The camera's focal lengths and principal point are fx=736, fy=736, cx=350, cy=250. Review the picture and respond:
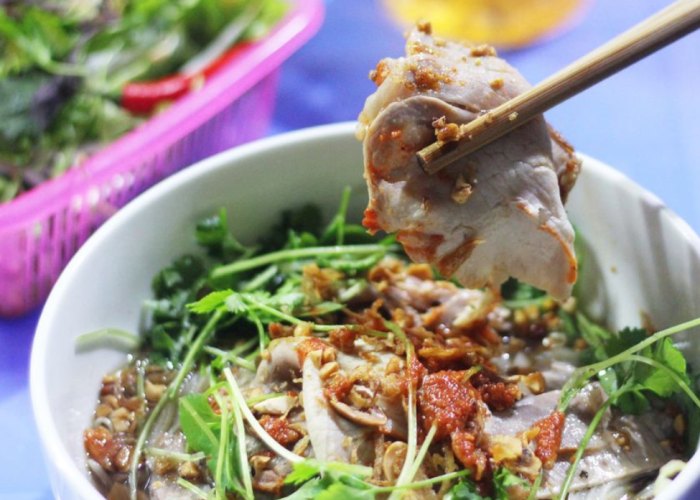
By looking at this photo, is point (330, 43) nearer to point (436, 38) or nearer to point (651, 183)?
point (651, 183)

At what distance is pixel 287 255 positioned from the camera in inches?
69.4

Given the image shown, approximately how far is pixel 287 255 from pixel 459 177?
0.55 metres

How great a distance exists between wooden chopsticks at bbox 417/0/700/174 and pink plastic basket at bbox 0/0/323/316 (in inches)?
43.2

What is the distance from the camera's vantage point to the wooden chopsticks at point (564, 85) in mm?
1318

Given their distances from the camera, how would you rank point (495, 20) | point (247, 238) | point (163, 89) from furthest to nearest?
1. point (495, 20)
2. point (163, 89)
3. point (247, 238)

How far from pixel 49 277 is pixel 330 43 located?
1.66 metres

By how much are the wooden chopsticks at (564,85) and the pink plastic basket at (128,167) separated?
1.10 metres

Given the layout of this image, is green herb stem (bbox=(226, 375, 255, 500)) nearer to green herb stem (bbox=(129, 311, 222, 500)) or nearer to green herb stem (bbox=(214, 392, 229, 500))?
green herb stem (bbox=(214, 392, 229, 500))

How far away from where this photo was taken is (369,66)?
119 inches

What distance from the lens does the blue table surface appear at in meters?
2.34

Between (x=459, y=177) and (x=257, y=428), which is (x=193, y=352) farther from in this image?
(x=459, y=177)

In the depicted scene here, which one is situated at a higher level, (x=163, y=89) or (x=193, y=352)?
(x=163, y=89)

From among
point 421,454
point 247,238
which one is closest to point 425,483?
point 421,454

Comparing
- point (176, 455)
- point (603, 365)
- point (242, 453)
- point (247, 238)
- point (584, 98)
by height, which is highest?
point (584, 98)
